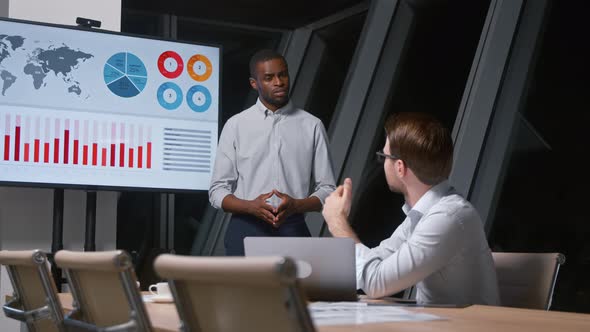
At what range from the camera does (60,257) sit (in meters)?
1.68

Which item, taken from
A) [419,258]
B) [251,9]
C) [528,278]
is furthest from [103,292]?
[251,9]

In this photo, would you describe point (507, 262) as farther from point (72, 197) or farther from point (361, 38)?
point (361, 38)

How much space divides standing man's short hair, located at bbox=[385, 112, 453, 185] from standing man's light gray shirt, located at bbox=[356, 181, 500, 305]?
136 millimetres

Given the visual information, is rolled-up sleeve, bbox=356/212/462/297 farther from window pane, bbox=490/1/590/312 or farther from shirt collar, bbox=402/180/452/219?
window pane, bbox=490/1/590/312

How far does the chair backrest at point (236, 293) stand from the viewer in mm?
1011

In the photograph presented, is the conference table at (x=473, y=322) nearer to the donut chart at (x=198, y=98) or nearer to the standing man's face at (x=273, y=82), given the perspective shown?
the standing man's face at (x=273, y=82)

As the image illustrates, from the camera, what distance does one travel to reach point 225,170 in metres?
3.77

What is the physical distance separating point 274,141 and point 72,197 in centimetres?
122

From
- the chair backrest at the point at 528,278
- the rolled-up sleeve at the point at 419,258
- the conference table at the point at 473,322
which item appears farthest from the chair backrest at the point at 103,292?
the chair backrest at the point at 528,278

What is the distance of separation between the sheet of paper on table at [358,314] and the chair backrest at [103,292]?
35 cm

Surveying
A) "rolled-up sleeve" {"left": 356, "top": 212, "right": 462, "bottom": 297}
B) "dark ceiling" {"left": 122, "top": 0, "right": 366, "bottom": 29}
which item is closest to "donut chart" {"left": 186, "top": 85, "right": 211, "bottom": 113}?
"dark ceiling" {"left": 122, "top": 0, "right": 366, "bottom": 29}

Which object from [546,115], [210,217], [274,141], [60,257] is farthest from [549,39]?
[210,217]

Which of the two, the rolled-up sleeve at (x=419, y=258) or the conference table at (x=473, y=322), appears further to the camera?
the rolled-up sleeve at (x=419, y=258)

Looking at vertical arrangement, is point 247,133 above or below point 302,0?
below
